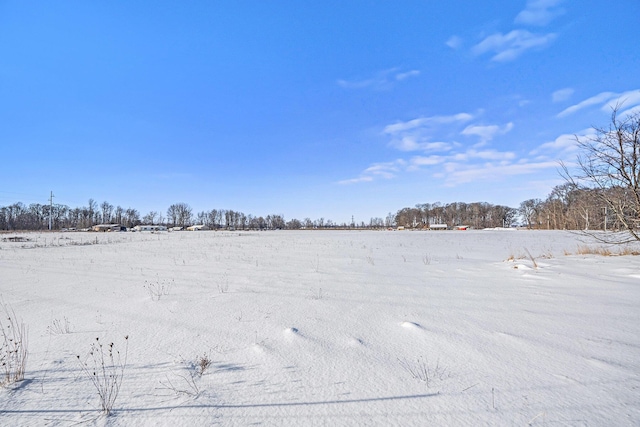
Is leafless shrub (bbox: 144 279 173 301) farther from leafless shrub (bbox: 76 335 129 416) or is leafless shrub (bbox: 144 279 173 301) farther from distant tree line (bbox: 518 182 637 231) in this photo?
distant tree line (bbox: 518 182 637 231)

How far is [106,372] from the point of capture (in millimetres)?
2703

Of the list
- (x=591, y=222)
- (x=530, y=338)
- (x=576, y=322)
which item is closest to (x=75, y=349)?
(x=530, y=338)

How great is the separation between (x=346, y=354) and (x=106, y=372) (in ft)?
8.09

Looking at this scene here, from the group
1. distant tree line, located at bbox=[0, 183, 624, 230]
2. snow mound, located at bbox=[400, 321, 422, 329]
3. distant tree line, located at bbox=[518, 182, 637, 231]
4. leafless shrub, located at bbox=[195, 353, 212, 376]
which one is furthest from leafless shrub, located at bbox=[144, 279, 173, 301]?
distant tree line, located at bbox=[0, 183, 624, 230]

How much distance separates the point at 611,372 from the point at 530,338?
31.0 inches

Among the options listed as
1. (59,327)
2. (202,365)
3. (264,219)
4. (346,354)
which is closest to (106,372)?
(202,365)

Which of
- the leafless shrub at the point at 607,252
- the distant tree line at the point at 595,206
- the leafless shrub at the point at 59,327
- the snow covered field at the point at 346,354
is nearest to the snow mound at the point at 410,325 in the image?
the snow covered field at the point at 346,354

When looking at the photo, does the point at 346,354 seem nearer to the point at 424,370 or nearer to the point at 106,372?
the point at 424,370

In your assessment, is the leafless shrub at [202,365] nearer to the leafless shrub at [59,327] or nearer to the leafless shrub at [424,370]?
the leafless shrub at [424,370]

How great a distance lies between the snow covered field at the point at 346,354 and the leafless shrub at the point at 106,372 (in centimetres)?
6

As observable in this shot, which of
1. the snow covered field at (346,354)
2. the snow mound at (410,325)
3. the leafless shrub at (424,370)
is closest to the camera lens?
the snow covered field at (346,354)

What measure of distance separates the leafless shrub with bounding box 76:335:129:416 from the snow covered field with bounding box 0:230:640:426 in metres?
0.06

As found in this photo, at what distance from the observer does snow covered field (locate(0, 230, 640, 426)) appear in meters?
2.04

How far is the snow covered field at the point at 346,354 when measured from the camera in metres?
2.04
